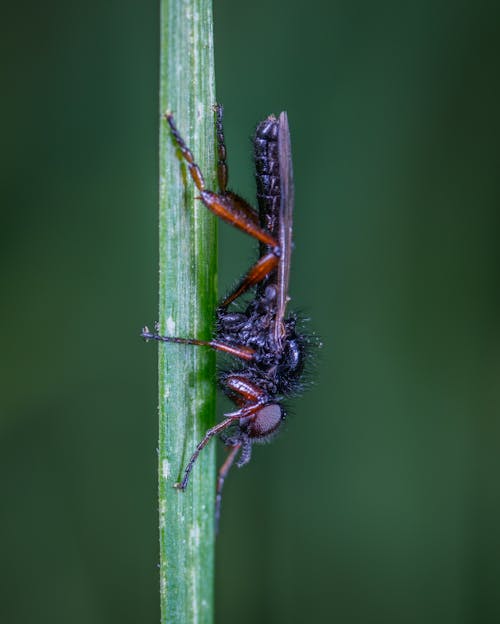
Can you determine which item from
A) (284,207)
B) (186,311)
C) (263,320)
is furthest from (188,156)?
(263,320)

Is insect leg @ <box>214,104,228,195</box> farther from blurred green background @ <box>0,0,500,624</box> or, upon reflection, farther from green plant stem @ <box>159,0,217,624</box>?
blurred green background @ <box>0,0,500,624</box>

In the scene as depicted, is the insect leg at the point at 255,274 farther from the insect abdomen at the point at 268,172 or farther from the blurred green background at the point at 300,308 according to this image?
the blurred green background at the point at 300,308

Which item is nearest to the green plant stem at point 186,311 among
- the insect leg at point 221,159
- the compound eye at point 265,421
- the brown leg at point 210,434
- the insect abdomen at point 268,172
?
the brown leg at point 210,434

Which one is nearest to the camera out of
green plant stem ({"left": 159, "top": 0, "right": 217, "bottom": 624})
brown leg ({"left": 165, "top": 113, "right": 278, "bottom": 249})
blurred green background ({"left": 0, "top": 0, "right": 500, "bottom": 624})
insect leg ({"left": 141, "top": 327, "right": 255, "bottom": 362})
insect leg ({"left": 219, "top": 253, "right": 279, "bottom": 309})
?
green plant stem ({"left": 159, "top": 0, "right": 217, "bottom": 624})

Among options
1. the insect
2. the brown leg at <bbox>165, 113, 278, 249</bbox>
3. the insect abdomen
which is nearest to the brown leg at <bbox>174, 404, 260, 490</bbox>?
the insect

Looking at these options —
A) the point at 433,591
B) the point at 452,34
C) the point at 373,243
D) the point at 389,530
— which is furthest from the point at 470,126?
the point at 433,591
